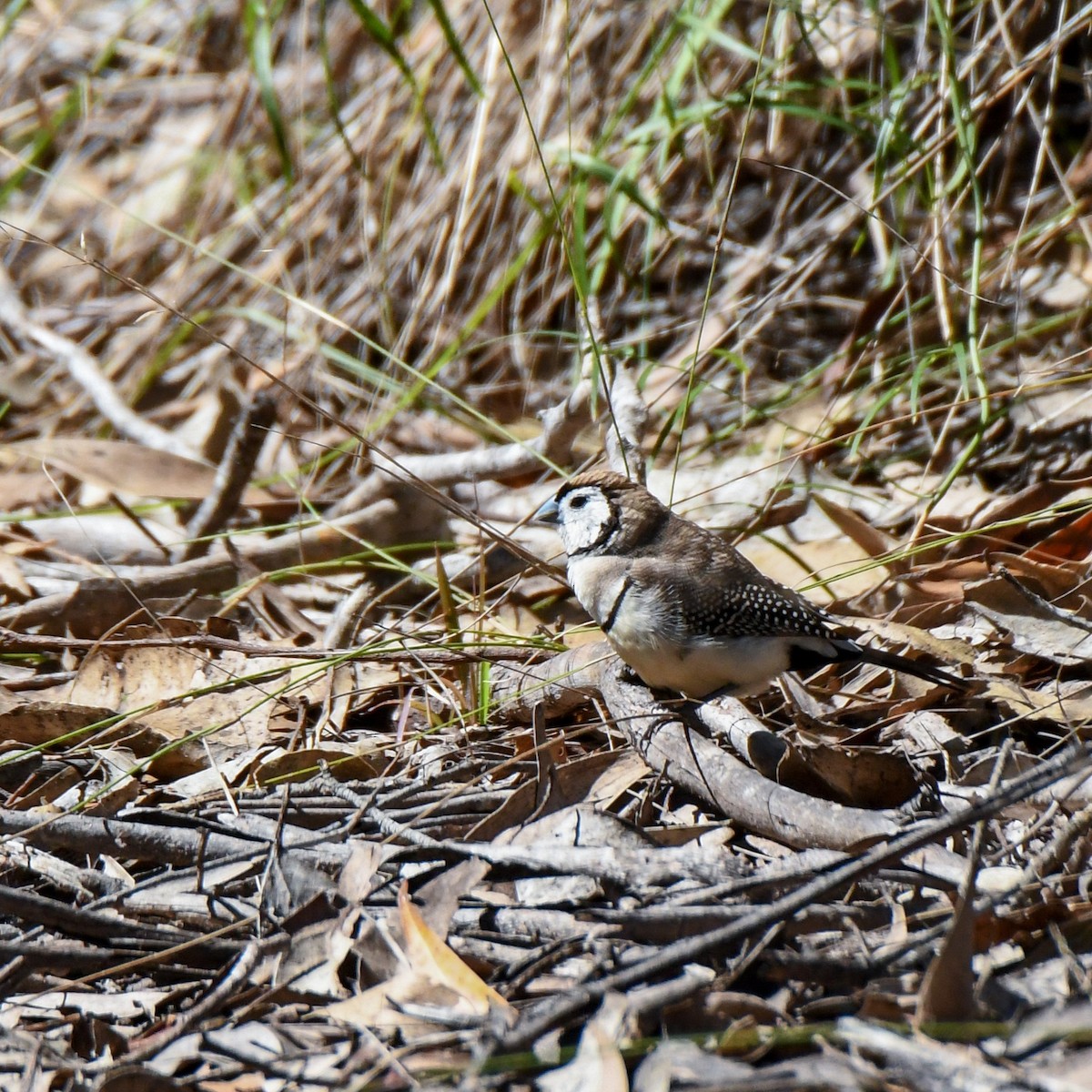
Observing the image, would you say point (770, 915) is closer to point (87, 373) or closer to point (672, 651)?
point (672, 651)


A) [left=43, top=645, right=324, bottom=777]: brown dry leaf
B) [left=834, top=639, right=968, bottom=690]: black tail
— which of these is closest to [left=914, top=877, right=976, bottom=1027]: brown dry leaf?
[left=834, top=639, right=968, bottom=690]: black tail

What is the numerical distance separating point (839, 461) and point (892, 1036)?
2.97 metres

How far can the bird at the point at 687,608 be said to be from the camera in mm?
3225

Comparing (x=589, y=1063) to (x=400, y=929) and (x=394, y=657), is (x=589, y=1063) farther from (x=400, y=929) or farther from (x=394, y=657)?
(x=394, y=657)

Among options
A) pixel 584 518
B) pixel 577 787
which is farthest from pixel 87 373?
pixel 577 787

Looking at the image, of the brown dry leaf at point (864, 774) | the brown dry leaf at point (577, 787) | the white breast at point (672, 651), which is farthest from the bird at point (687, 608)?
the brown dry leaf at point (864, 774)

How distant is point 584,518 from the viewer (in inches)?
146

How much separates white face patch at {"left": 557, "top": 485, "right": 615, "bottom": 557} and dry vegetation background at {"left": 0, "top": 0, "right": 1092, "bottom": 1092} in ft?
0.52

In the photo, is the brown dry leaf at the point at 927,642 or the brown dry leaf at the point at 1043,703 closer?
the brown dry leaf at the point at 1043,703

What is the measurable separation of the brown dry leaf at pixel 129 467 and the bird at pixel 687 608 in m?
1.76

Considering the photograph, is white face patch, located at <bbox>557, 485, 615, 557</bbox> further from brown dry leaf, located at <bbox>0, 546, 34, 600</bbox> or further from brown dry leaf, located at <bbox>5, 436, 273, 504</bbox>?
brown dry leaf, located at <bbox>0, 546, 34, 600</bbox>

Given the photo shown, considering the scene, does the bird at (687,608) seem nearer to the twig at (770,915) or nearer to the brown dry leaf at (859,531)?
the brown dry leaf at (859,531)

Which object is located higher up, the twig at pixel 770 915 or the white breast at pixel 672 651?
the twig at pixel 770 915

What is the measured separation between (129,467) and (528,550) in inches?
61.6
